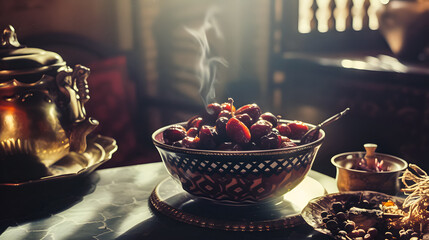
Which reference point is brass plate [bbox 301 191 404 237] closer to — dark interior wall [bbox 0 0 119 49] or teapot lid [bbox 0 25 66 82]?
teapot lid [bbox 0 25 66 82]

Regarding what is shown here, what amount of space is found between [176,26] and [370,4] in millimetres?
1416

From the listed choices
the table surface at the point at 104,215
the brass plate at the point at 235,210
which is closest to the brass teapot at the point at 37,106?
the table surface at the point at 104,215

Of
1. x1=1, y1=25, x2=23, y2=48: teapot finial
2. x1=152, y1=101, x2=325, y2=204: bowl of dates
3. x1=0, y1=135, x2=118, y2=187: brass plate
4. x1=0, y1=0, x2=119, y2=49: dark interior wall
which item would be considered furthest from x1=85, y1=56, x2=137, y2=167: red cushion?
x1=152, y1=101, x2=325, y2=204: bowl of dates

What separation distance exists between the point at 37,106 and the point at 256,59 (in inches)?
99.8

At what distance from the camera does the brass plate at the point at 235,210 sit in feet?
3.17

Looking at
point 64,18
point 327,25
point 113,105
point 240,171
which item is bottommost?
point 113,105

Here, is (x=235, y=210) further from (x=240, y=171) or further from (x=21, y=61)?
(x=21, y=61)

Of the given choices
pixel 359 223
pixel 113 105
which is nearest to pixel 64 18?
pixel 113 105

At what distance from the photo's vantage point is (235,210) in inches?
40.9

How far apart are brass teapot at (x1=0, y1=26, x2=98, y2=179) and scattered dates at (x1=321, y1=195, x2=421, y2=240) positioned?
71 centimetres

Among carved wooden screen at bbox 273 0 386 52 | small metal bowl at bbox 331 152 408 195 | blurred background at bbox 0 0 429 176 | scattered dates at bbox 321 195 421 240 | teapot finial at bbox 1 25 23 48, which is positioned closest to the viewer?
scattered dates at bbox 321 195 421 240

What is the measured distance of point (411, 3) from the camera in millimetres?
2479

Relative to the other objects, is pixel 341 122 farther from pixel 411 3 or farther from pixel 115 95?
pixel 115 95

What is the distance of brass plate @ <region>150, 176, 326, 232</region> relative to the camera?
965 mm
